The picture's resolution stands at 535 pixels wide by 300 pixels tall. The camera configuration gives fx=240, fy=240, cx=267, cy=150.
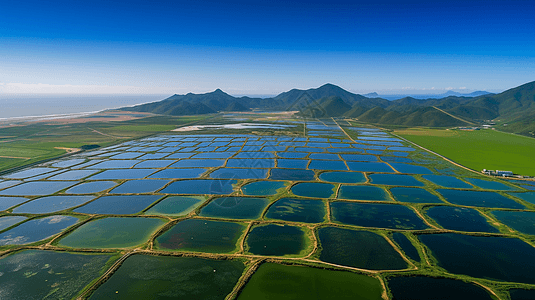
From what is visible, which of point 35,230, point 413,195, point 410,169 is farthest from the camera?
point 410,169

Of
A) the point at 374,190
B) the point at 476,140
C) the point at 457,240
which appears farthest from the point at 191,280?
the point at 476,140

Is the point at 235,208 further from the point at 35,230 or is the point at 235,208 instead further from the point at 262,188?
the point at 35,230

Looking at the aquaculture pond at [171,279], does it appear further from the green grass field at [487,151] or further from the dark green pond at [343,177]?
the green grass field at [487,151]

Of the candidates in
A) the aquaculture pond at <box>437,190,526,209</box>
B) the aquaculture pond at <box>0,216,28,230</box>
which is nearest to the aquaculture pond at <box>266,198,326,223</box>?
the aquaculture pond at <box>437,190,526,209</box>

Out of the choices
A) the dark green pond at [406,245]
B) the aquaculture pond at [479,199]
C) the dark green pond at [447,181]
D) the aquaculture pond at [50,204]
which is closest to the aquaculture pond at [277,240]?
the dark green pond at [406,245]

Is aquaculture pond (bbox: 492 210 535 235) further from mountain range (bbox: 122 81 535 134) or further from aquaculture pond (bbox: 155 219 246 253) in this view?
mountain range (bbox: 122 81 535 134)

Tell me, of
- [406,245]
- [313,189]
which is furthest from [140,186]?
[406,245]
